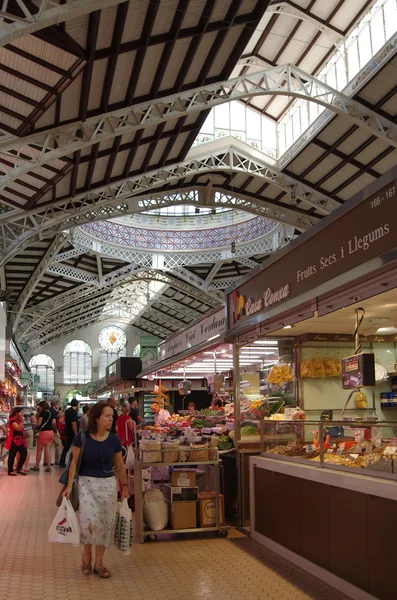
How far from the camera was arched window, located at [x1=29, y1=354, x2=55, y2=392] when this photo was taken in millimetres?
45969

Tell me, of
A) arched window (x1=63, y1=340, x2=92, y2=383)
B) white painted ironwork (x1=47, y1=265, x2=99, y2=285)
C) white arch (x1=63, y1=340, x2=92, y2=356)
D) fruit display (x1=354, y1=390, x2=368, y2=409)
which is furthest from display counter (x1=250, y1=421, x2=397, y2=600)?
white arch (x1=63, y1=340, x2=92, y2=356)

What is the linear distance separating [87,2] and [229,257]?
18860 mm

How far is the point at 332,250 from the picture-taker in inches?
180

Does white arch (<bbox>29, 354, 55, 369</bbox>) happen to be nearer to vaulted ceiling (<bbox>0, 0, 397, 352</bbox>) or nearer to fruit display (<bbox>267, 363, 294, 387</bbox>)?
vaulted ceiling (<bbox>0, 0, 397, 352</bbox>)

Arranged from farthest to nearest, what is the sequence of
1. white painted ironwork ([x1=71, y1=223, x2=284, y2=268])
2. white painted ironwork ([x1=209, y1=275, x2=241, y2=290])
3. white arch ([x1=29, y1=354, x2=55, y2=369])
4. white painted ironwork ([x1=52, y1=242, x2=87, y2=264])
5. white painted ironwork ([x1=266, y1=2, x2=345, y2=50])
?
white arch ([x1=29, y1=354, x2=55, y2=369]) < white painted ironwork ([x1=209, y1=275, x2=241, y2=290]) < white painted ironwork ([x1=71, y1=223, x2=284, y2=268]) < white painted ironwork ([x1=52, y1=242, x2=87, y2=264]) < white painted ironwork ([x1=266, y1=2, x2=345, y2=50])

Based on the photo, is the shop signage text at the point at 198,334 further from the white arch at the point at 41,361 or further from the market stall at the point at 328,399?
the white arch at the point at 41,361

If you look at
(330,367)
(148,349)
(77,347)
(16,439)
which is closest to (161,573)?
(330,367)

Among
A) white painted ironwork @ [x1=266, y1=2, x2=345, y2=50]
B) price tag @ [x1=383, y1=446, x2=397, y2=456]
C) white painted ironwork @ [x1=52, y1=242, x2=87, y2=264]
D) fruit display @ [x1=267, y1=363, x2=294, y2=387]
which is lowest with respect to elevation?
price tag @ [x1=383, y1=446, x2=397, y2=456]

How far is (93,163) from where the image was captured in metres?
14.2

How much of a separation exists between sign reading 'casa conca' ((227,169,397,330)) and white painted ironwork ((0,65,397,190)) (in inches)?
253

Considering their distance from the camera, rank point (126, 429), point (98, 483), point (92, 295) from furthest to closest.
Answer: point (92, 295) < point (126, 429) < point (98, 483)

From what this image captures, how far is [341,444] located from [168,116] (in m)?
9.00

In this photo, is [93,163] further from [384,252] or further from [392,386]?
[384,252]

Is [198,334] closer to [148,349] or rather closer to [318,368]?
[318,368]
